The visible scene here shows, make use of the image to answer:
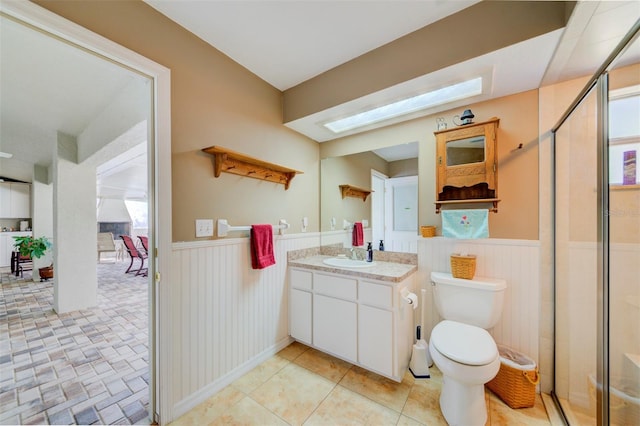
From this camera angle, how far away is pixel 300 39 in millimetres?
1635

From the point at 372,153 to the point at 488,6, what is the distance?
127 cm

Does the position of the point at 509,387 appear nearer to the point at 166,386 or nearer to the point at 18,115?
the point at 166,386

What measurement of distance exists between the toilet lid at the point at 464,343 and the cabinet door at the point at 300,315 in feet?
3.54

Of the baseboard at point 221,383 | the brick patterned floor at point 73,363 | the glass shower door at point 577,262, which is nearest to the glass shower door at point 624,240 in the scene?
the glass shower door at point 577,262

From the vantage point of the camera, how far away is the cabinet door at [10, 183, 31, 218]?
5.72m

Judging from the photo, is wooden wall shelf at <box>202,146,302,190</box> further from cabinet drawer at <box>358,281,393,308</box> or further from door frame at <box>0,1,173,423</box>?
cabinet drawer at <box>358,281,393,308</box>

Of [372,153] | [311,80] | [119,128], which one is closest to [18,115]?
[119,128]

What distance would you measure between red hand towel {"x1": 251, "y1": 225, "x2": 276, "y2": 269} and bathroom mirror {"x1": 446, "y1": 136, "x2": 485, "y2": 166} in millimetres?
1616

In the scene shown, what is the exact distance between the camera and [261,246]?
194 centimetres

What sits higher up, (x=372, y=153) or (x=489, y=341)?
(x=372, y=153)

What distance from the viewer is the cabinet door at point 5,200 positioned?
5.55 meters

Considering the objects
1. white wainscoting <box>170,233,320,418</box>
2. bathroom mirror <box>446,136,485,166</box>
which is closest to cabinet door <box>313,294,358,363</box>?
white wainscoting <box>170,233,320,418</box>

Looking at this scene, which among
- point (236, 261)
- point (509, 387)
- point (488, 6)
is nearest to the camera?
point (488, 6)

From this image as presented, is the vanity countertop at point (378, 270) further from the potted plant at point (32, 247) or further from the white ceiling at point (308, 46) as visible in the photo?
the potted plant at point (32, 247)
